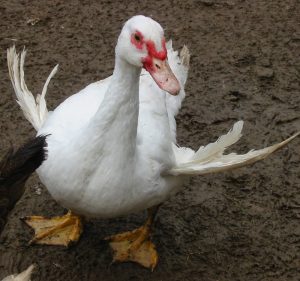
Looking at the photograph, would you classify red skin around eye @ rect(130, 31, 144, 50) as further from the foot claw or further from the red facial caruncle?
the foot claw

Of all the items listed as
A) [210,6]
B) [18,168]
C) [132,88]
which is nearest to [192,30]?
[210,6]

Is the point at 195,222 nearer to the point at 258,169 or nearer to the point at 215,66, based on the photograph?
the point at 258,169

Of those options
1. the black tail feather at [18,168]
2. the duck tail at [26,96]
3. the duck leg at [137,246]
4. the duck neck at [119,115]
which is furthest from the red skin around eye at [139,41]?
the duck leg at [137,246]

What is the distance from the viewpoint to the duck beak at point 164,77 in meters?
2.57

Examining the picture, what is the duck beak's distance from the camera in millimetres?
2572

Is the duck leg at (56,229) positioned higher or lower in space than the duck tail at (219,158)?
lower

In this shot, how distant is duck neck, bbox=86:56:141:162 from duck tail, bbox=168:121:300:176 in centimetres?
39

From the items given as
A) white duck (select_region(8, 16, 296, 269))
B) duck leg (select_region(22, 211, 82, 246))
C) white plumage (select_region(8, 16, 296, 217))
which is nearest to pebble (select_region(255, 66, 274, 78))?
white duck (select_region(8, 16, 296, 269))

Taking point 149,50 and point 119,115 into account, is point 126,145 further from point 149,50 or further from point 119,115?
point 149,50

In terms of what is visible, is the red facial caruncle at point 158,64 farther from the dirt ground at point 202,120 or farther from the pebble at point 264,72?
the pebble at point 264,72

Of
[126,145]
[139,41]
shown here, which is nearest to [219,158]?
[126,145]

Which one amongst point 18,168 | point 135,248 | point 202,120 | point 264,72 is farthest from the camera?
point 264,72

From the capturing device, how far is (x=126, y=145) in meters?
2.89

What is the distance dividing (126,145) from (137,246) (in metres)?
0.93
